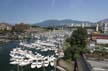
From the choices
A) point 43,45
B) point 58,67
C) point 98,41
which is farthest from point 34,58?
point 43,45

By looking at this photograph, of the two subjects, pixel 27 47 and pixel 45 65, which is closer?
pixel 45 65

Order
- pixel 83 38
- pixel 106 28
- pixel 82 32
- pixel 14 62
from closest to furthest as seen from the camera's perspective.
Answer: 1. pixel 14 62
2. pixel 83 38
3. pixel 82 32
4. pixel 106 28

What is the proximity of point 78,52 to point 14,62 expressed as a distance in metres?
5.00

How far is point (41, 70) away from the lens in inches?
523

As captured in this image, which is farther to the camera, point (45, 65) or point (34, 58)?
point (34, 58)

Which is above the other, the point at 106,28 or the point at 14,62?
the point at 106,28

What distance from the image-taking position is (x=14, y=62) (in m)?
14.8

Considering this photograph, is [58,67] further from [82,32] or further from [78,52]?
[82,32]

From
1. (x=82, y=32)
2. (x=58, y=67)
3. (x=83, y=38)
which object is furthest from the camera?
(x=82, y=32)

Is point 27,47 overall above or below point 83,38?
Answer: below

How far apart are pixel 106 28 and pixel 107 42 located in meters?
11.3

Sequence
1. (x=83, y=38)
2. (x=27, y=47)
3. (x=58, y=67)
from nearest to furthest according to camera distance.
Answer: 1. (x=58, y=67)
2. (x=83, y=38)
3. (x=27, y=47)

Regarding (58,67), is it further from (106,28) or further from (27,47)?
(106,28)

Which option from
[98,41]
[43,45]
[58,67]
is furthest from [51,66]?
[43,45]
